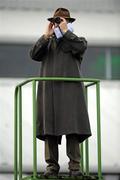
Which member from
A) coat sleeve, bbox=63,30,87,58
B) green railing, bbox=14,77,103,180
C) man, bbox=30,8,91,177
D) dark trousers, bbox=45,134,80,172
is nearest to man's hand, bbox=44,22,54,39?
man, bbox=30,8,91,177

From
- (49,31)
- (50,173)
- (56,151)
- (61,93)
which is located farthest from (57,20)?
(50,173)

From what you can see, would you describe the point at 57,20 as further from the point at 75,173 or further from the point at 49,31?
the point at 75,173

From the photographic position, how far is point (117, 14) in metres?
12.0

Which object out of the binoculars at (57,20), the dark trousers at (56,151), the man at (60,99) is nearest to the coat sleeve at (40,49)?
the man at (60,99)

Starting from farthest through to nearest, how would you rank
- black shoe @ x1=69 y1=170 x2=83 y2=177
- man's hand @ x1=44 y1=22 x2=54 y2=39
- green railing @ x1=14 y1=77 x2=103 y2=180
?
man's hand @ x1=44 y1=22 x2=54 y2=39 < black shoe @ x1=69 y1=170 x2=83 y2=177 < green railing @ x1=14 y1=77 x2=103 y2=180

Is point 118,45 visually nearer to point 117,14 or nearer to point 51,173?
point 117,14

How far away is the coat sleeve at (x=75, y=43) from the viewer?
270 inches

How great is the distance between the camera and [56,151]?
689cm

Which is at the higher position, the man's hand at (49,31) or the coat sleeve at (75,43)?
the man's hand at (49,31)

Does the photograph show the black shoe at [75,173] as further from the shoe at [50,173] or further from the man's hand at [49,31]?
the man's hand at [49,31]

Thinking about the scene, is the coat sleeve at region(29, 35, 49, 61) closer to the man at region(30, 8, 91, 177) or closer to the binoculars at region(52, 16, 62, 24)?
the man at region(30, 8, 91, 177)

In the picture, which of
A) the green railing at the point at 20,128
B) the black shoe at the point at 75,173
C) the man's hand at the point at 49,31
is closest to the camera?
the green railing at the point at 20,128

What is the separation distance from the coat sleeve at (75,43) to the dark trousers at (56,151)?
78cm

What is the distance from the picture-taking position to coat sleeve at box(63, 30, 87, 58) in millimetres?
6867
